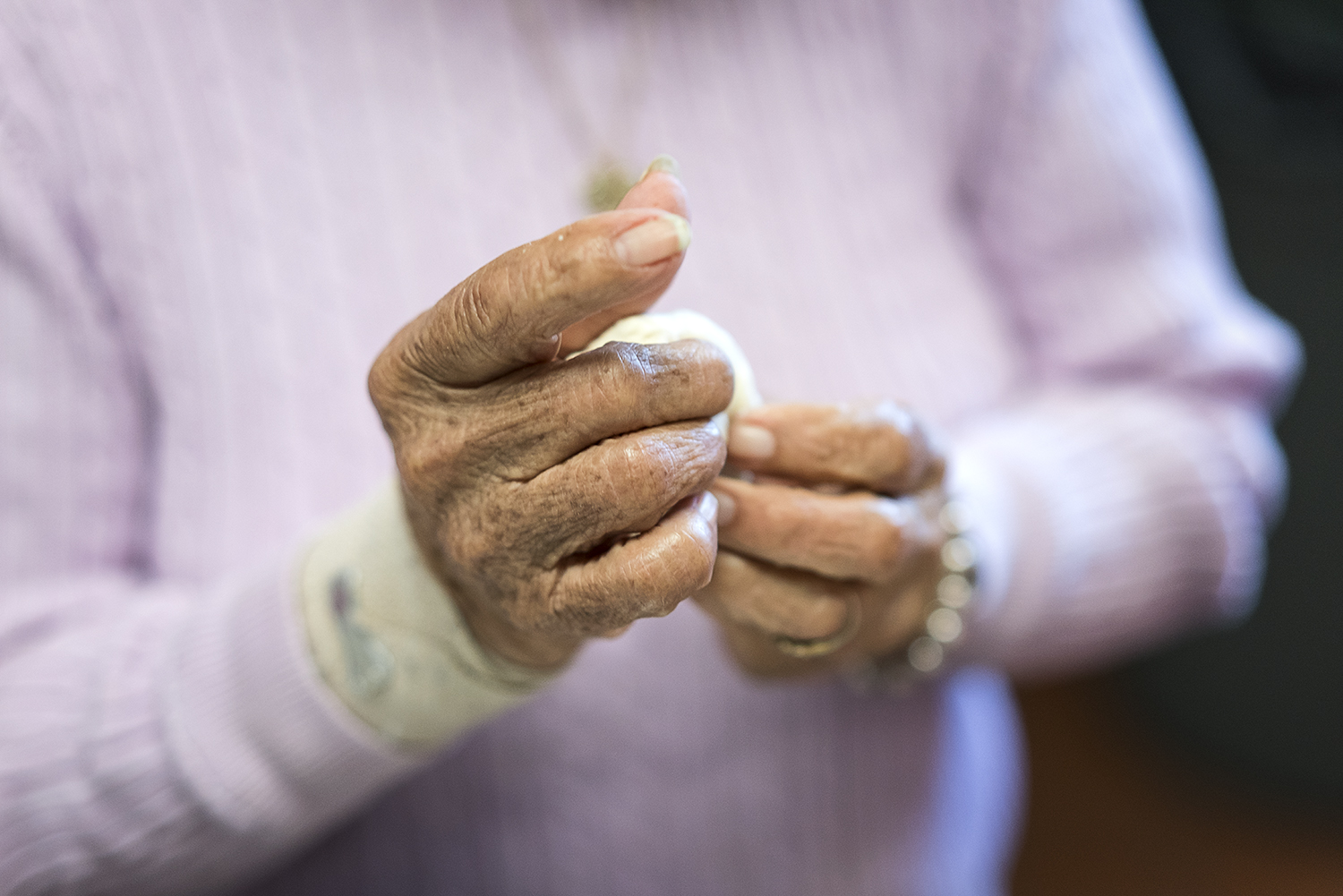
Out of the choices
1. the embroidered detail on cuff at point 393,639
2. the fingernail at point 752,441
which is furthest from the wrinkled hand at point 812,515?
the embroidered detail on cuff at point 393,639

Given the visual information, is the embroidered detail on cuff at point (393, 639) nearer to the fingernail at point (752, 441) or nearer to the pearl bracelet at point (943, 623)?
the fingernail at point (752, 441)

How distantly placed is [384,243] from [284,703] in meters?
0.26

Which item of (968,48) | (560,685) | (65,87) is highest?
(65,87)

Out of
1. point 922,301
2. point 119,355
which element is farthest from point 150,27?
point 922,301

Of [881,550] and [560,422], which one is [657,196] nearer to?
[560,422]

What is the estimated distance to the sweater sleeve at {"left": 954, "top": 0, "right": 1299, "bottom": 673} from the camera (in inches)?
25.1

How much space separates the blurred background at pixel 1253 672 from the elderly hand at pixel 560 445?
1253 millimetres

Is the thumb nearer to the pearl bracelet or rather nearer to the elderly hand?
the elderly hand

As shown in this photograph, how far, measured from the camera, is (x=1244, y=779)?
1426mm

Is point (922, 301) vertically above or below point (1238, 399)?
above

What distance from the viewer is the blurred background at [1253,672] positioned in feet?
4.00

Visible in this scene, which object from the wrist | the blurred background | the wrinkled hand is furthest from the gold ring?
the blurred background

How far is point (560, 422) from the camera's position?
1.07 feet

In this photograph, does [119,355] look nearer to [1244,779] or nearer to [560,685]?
[560,685]
